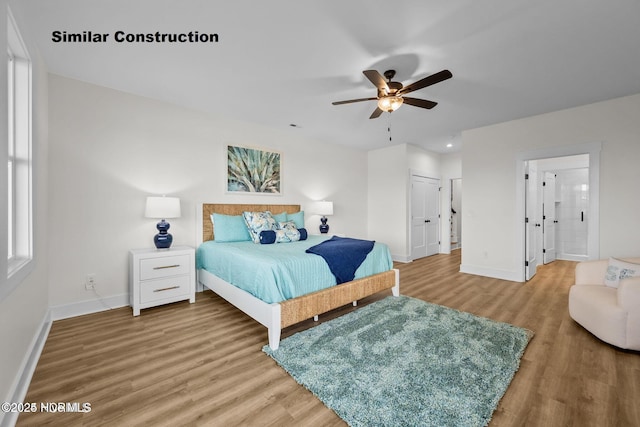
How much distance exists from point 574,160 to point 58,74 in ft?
28.0

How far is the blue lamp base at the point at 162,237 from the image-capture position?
10.2ft

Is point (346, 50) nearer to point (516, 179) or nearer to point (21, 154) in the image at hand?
point (21, 154)

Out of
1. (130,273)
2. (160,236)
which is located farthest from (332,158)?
(130,273)

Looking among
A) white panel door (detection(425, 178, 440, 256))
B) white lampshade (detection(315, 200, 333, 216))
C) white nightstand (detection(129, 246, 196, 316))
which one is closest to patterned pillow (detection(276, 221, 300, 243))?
white nightstand (detection(129, 246, 196, 316))

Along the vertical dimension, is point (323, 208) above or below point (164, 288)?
above

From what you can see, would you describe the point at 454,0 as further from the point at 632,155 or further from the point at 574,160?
the point at 574,160

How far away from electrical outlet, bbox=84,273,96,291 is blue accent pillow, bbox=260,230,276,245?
6.14ft

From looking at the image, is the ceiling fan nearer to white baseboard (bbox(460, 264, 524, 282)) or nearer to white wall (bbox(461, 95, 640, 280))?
white wall (bbox(461, 95, 640, 280))

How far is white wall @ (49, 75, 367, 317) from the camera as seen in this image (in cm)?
276

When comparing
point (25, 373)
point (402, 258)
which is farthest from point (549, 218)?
point (25, 373)

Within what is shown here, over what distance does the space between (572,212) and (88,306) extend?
884cm

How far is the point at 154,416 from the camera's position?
146 centimetres

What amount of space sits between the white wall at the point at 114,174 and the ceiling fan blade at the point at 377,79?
2485 millimetres

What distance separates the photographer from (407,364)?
1.92m
